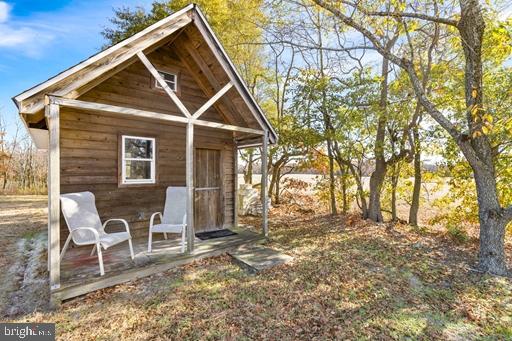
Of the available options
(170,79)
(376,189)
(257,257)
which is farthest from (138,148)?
(376,189)

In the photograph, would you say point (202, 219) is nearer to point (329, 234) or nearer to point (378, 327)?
point (329, 234)

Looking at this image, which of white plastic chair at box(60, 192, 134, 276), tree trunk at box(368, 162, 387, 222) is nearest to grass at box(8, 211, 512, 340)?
white plastic chair at box(60, 192, 134, 276)

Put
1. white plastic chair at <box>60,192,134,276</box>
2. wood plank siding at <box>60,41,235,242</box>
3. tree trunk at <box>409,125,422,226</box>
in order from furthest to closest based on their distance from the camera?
1. tree trunk at <box>409,125,422,226</box>
2. wood plank siding at <box>60,41,235,242</box>
3. white plastic chair at <box>60,192,134,276</box>

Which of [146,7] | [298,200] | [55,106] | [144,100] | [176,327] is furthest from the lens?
[298,200]

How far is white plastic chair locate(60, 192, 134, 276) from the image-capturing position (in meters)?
3.75

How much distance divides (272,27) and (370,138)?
5.04 m

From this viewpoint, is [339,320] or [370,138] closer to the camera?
[339,320]

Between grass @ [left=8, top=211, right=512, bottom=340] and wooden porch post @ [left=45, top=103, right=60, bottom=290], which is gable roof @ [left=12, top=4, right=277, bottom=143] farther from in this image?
grass @ [left=8, top=211, right=512, bottom=340]

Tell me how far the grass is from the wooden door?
184 centimetres

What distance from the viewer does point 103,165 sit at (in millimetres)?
5082

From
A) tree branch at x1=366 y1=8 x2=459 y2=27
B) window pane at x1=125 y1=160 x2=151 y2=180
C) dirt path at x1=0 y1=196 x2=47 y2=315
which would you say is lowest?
dirt path at x1=0 y1=196 x2=47 y2=315

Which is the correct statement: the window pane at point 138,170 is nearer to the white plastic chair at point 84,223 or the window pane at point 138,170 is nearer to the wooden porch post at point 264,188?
the white plastic chair at point 84,223

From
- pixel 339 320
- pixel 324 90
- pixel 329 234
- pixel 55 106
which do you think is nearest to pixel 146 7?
pixel 324 90

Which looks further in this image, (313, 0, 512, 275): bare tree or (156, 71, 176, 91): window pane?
(156, 71, 176, 91): window pane
